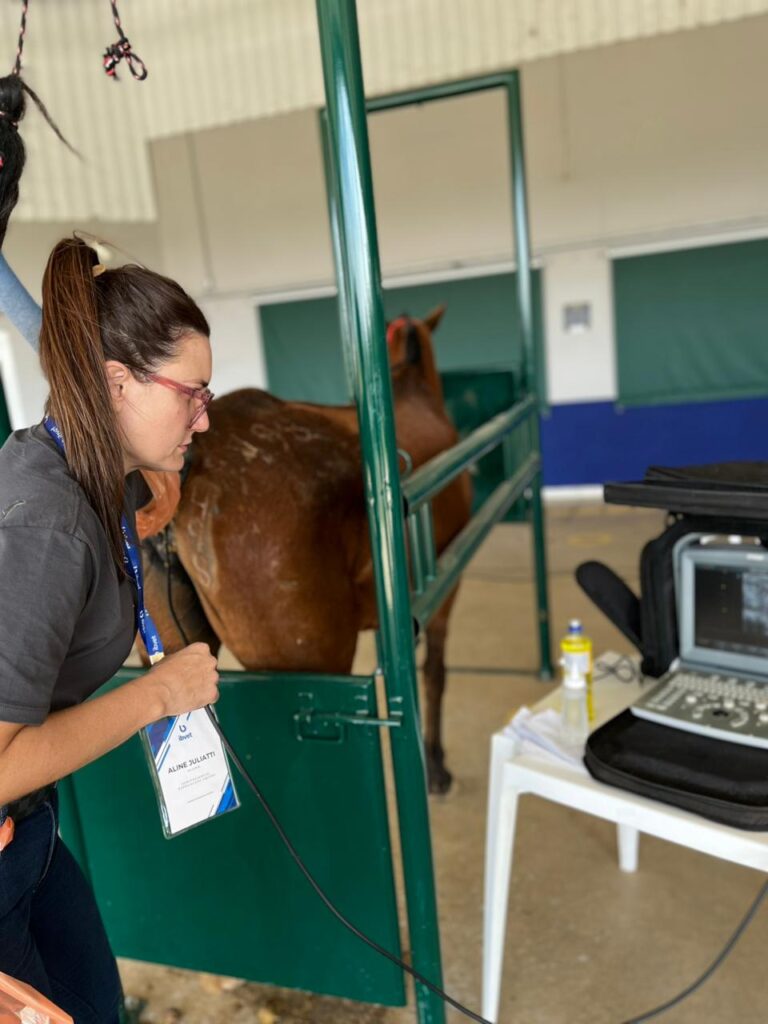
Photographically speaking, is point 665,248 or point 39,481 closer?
point 39,481

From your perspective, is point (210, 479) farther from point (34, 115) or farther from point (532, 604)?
point (34, 115)

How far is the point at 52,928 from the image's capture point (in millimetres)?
1172

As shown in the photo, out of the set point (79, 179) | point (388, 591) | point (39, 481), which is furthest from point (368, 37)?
point (39, 481)

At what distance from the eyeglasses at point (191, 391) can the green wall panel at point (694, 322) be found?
736 centimetres

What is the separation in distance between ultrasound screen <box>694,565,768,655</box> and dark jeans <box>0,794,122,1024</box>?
129 cm

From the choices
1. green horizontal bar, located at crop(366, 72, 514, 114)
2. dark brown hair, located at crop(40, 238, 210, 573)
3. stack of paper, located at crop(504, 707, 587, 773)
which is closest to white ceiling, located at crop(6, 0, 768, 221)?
green horizontal bar, located at crop(366, 72, 514, 114)

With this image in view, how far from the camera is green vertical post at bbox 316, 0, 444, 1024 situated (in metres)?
1.23

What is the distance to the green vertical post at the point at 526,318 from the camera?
3312 millimetres

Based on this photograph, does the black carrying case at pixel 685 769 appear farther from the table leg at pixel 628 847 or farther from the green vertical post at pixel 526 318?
the green vertical post at pixel 526 318

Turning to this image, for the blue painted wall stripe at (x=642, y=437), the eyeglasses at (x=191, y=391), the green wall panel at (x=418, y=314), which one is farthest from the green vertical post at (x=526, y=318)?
the blue painted wall stripe at (x=642, y=437)

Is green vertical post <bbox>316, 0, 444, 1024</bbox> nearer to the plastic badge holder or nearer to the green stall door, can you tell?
the green stall door

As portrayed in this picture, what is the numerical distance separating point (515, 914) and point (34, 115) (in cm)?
802

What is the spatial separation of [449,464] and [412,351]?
1419mm

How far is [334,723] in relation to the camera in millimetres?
1548
